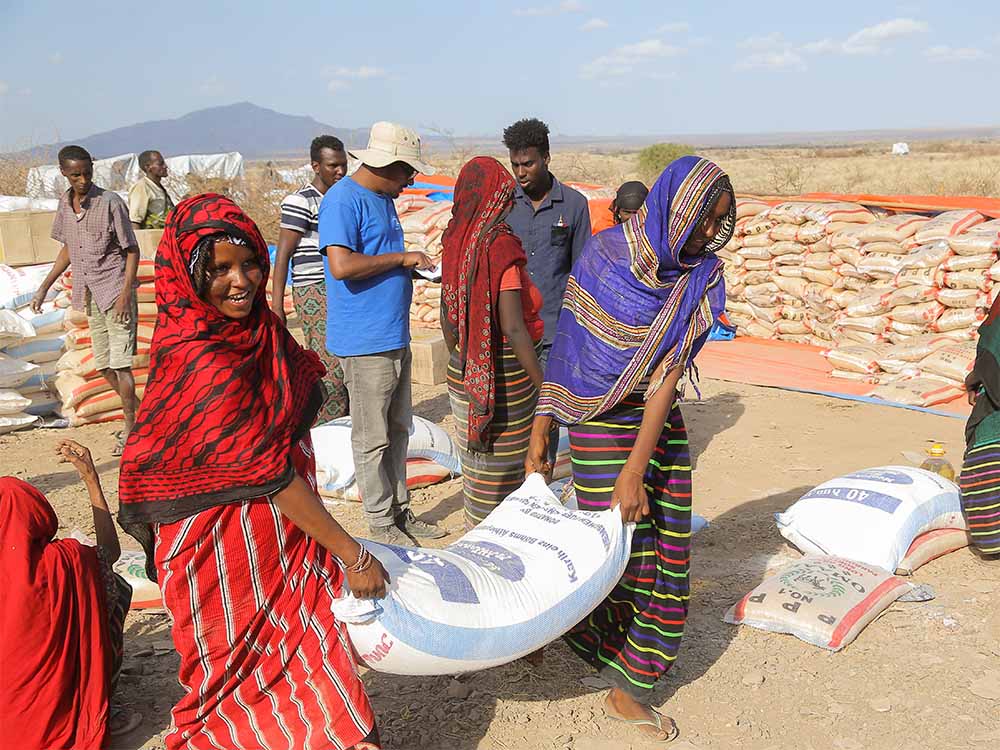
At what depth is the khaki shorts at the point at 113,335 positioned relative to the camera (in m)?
5.71

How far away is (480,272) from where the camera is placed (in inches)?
131

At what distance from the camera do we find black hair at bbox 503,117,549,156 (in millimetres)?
4742

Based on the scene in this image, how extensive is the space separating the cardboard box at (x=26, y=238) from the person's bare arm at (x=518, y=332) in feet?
24.7

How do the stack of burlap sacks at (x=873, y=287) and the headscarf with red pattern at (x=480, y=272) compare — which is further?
the stack of burlap sacks at (x=873, y=287)

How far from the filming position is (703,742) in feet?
9.08

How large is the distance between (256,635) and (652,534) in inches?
46.5

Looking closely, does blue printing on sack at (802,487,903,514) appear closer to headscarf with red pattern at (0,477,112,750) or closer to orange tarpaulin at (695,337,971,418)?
orange tarpaulin at (695,337,971,418)

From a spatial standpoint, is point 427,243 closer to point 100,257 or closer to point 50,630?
point 100,257

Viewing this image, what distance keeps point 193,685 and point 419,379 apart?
531 centimetres

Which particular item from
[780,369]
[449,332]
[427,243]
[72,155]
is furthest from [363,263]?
[427,243]

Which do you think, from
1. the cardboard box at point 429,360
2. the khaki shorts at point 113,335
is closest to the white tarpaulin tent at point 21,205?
the khaki shorts at point 113,335

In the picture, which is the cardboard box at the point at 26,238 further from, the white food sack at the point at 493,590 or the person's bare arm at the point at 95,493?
the white food sack at the point at 493,590

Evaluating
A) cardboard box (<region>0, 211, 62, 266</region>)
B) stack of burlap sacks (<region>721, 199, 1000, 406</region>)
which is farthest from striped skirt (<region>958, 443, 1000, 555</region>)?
cardboard box (<region>0, 211, 62, 266</region>)

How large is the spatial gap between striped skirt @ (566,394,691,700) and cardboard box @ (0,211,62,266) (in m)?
8.24
